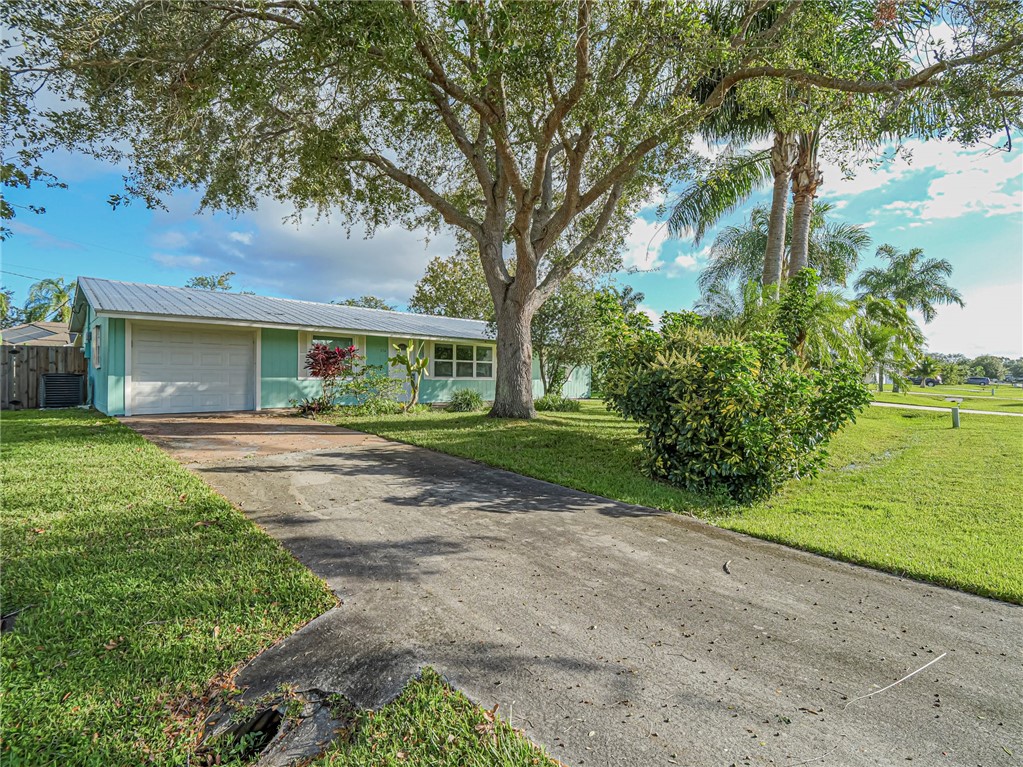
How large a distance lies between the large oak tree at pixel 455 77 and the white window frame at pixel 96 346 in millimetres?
5120

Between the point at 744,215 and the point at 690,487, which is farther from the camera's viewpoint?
the point at 744,215

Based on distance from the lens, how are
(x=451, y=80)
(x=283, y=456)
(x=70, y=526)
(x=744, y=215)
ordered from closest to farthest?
(x=70, y=526) → (x=283, y=456) → (x=451, y=80) → (x=744, y=215)

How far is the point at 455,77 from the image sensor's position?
9727mm

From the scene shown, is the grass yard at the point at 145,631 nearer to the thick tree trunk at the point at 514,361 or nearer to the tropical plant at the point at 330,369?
the thick tree trunk at the point at 514,361

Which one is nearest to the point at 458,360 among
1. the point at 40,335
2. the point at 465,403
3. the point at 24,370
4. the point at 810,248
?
the point at 465,403

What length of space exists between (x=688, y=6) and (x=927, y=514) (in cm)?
684

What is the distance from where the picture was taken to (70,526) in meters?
3.87

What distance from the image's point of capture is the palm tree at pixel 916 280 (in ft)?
91.8

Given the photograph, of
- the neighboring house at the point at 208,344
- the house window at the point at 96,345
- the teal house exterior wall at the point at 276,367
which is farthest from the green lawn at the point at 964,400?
the house window at the point at 96,345

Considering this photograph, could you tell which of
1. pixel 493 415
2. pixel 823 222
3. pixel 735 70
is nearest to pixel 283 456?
pixel 493 415

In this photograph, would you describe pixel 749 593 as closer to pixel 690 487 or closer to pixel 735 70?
pixel 690 487

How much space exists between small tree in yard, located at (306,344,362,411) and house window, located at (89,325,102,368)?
495 cm

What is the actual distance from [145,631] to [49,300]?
44390mm

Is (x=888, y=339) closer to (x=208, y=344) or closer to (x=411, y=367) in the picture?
(x=411, y=367)
